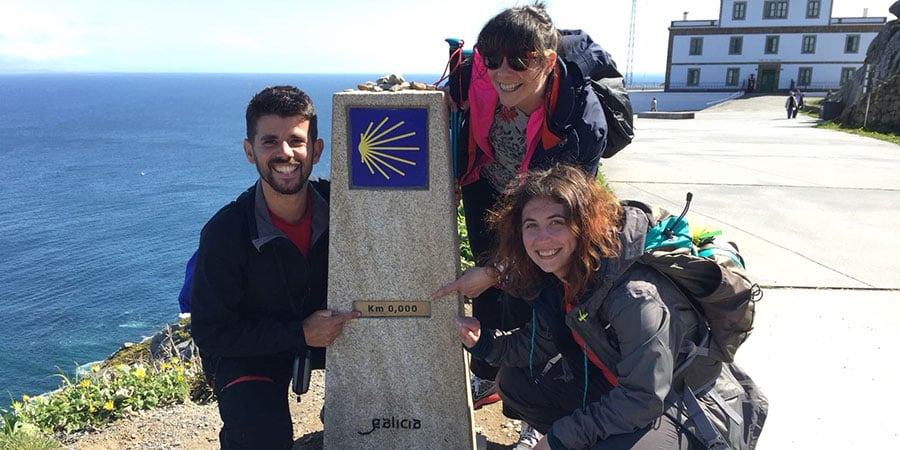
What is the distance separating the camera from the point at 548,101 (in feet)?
10.3

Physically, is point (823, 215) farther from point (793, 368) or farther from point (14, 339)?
point (14, 339)

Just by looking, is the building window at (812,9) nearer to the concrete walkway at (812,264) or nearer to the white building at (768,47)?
the white building at (768,47)

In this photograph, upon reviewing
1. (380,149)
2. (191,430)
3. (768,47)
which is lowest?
(191,430)

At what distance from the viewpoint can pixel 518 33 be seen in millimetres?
2893

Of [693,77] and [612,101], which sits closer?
[612,101]

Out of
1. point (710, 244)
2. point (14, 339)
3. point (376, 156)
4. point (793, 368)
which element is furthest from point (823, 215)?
point (14, 339)

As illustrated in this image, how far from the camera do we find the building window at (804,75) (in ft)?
173

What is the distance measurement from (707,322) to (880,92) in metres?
25.4

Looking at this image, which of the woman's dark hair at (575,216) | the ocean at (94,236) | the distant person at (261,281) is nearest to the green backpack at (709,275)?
the woman's dark hair at (575,216)

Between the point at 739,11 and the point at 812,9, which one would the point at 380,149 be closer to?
the point at 739,11

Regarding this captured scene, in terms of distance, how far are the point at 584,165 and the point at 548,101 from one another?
13.4 inches

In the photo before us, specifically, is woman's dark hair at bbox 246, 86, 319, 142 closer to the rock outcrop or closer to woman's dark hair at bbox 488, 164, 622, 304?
woman's dark hair at bbox 488, 164, 622, 304

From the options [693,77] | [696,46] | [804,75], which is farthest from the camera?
[693,77]

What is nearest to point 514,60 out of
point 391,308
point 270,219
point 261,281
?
point 391,308
